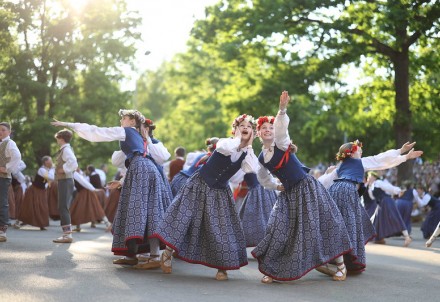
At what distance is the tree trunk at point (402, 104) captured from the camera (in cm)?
2455

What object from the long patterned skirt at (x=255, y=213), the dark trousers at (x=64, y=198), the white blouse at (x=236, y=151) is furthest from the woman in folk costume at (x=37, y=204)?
the white blouse at (x=236, y=151)

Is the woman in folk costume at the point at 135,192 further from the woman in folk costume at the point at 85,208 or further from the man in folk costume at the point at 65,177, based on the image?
the woman in folk costume at the point at 85,208

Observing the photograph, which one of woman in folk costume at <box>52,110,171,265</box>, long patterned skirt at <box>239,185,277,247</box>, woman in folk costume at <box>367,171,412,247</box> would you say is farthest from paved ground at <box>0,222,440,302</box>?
woman in folk costume at <box>367,171,412,247</box>

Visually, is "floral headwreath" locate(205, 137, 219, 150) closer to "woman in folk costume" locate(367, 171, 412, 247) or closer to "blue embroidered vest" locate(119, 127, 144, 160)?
"blue embroidered vest" locate(119, 127, 144, 160)

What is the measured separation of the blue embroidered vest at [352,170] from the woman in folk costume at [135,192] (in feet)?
7.42

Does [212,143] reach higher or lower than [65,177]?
higher

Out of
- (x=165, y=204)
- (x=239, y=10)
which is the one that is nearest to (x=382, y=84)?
(x=239, y=10)

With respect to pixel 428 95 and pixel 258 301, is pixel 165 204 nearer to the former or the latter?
pixel 258 301

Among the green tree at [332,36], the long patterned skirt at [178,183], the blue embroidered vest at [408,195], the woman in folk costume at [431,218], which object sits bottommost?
the woman in folk costume at [431,218]

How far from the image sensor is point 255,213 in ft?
41.0

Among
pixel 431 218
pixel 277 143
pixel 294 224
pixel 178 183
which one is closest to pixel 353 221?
pixel 294 224

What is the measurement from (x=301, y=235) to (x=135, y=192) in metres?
2.04

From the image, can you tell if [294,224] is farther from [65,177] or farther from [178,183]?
[65,177]

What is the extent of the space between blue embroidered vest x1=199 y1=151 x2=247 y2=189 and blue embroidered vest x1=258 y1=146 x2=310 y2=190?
0.31 m
